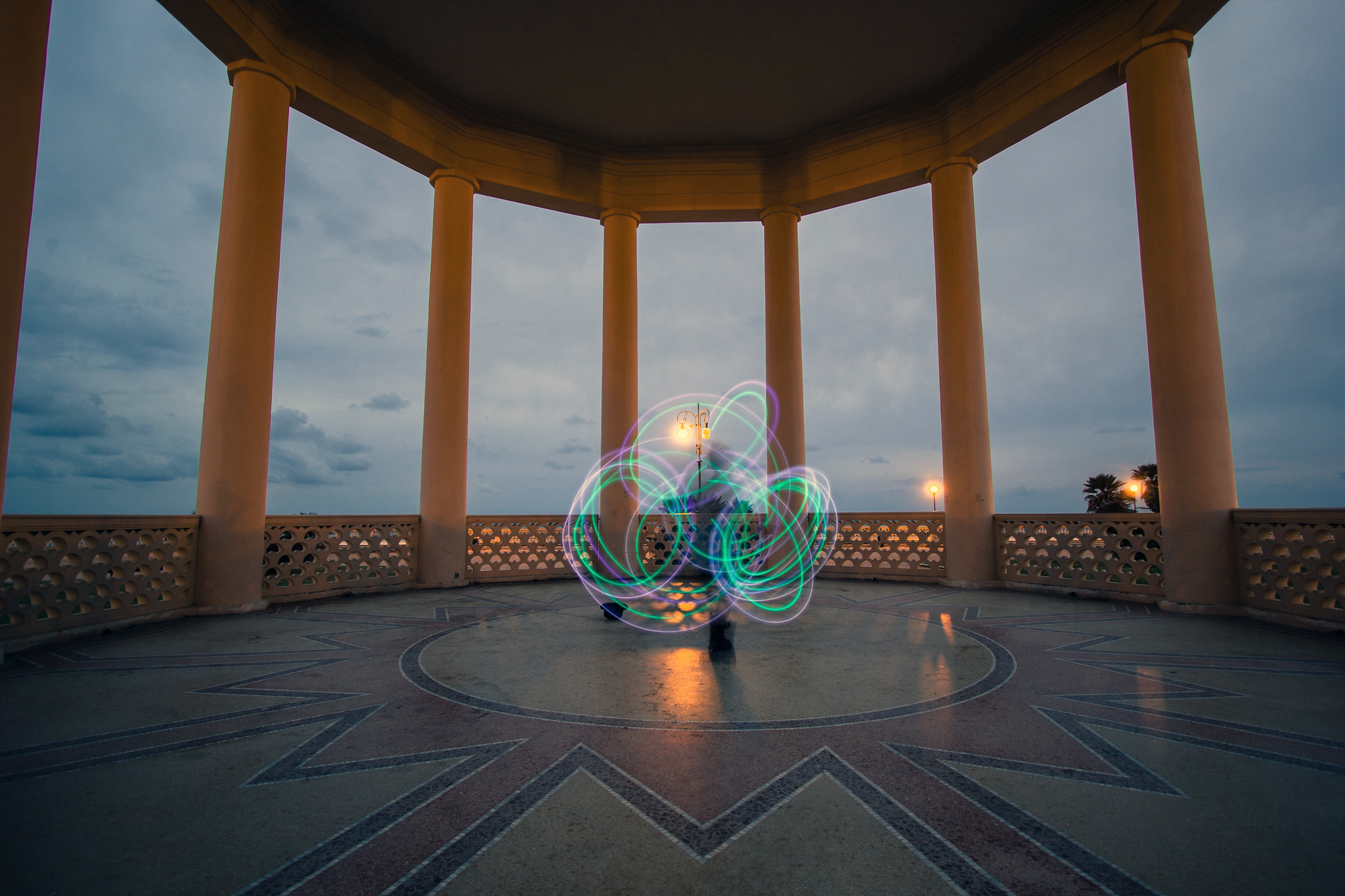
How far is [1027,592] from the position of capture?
33.6ft

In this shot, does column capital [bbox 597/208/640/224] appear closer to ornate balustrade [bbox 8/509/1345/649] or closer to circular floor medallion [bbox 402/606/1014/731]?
ornate balustrade [bbox 8/509/1345/649]

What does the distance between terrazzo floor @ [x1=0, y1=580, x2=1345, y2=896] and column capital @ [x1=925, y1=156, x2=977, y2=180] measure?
9.35 meters

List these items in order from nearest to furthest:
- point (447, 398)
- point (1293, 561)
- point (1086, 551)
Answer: point (1293, 561) < point (1086, 551) < point (447, 398)

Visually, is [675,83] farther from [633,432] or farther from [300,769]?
[300,769]

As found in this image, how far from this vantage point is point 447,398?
11305 mm

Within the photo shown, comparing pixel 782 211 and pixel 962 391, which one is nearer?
pixel 962 391

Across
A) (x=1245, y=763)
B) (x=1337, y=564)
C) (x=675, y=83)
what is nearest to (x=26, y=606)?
(x=1245, y=763)

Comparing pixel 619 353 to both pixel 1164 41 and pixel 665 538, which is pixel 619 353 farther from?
pixel 1164 41

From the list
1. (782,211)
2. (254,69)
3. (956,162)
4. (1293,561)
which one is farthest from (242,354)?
(1293,561)

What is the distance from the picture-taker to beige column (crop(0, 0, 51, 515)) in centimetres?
544

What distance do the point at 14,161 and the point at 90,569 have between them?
438cm

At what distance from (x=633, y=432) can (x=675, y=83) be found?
23.0 feet

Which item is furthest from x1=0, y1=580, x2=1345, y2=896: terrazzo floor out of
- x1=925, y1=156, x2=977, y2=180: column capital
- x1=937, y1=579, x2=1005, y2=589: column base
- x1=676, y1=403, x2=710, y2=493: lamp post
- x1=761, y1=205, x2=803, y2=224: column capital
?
x1=761, y1=205, x2=803, y2=224: column capital

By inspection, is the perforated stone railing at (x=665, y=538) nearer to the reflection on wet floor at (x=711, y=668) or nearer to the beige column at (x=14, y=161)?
the reflection on wet floor at (x=711, y=668)
